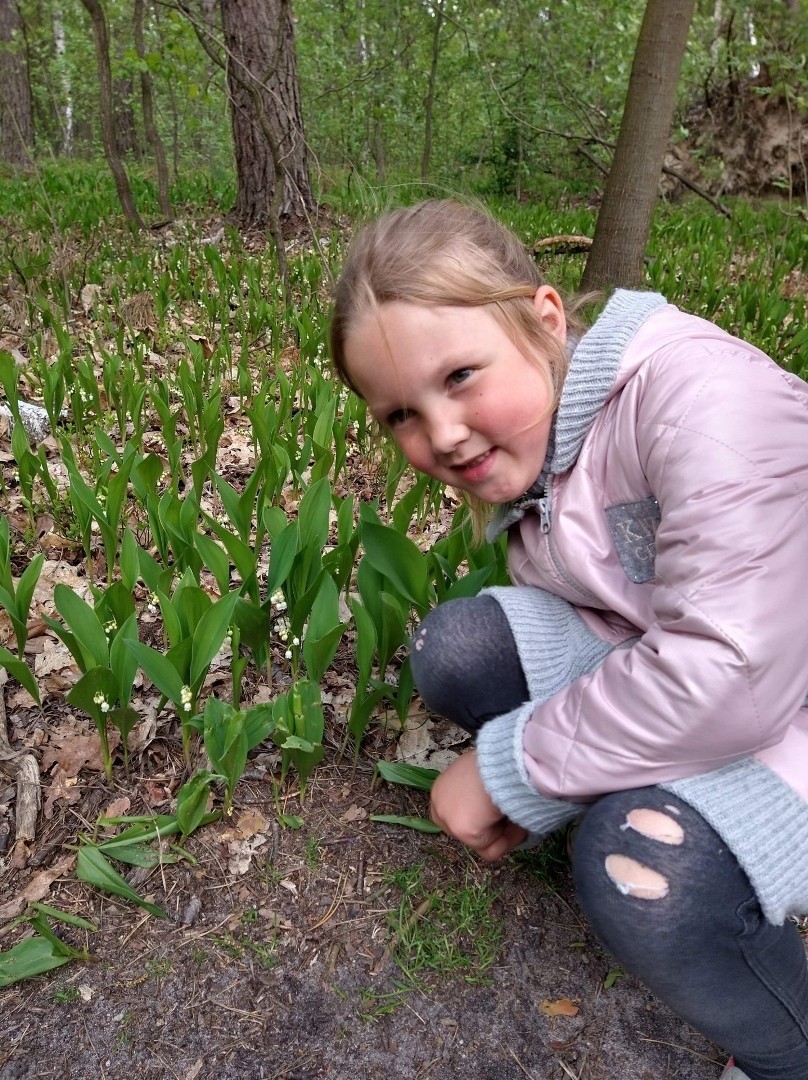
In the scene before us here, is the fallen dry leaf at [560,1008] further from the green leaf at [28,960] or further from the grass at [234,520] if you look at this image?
the green leaf at [28,960]

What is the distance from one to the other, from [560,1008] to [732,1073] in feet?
0.87

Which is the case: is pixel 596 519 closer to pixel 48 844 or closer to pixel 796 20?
pixel 48 844

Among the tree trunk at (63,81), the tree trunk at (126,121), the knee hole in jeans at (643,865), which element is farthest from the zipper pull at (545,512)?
the tree trunk at (126,121)

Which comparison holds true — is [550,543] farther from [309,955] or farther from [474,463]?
[309,955]

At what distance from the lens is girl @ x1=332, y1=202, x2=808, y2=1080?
Answer: 986 mm

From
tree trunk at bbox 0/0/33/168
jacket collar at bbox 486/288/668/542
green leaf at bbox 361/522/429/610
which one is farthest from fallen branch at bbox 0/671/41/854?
tree trunk at bbox 0/0/33/168

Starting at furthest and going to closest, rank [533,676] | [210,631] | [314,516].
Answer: [314,516] → [210,631] → [533,676]

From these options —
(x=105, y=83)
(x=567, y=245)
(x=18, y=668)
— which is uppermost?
(x=105, y=83)

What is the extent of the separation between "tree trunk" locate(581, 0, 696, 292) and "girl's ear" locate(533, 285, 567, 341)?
3.20 metres

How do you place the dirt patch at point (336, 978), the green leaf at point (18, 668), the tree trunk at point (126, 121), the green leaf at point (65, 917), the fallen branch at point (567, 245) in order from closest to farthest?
the dirt patch at point (336, 978) < the green leaf at point (65, 917) < the green leaf at point (18, 668) < the fallen branch at point (567, 245) < the tree trunk at point (126, 121)

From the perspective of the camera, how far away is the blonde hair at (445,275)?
1.20m

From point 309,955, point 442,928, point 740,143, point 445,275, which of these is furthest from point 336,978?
point 740,143

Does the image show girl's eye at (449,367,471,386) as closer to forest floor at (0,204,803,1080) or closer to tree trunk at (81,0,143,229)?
forest floor at (0,204,803,1080)

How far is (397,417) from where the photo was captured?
4.23 feet
